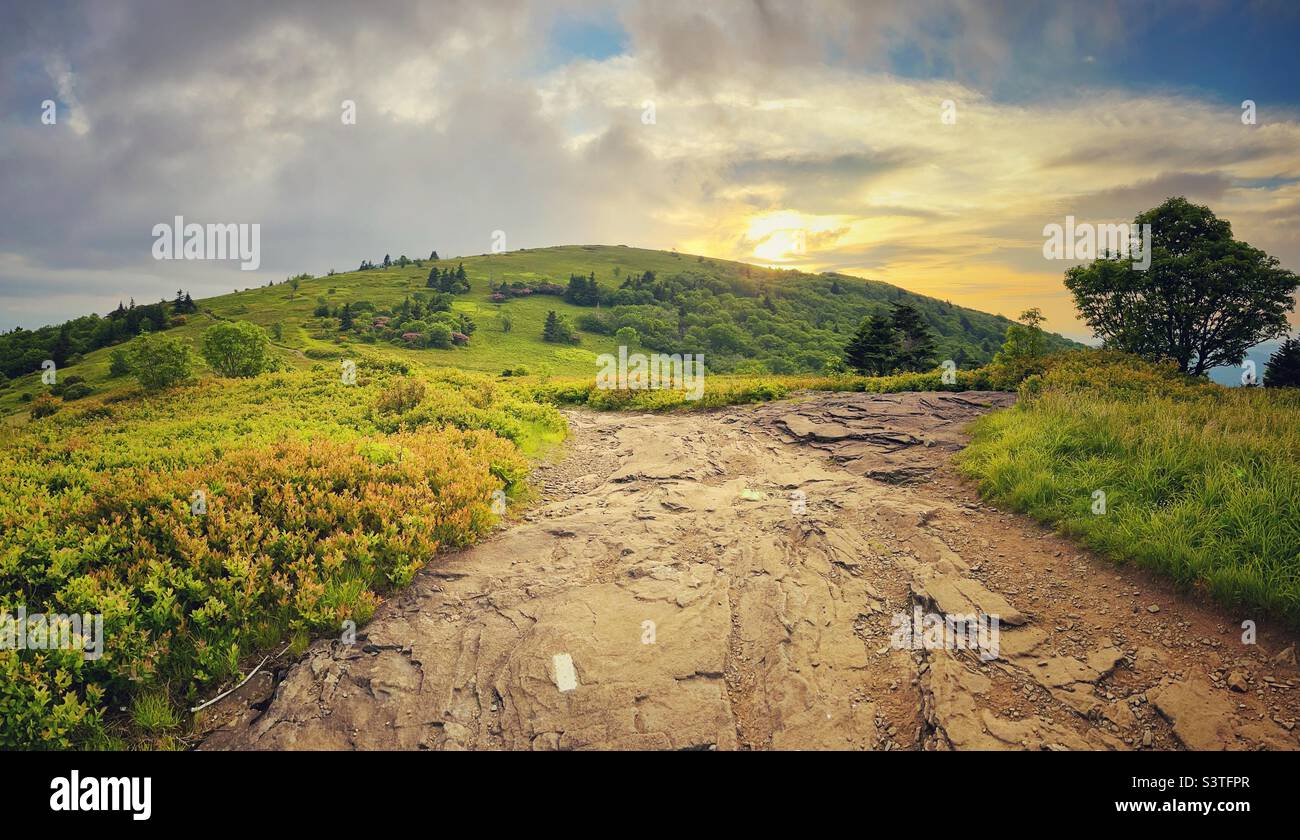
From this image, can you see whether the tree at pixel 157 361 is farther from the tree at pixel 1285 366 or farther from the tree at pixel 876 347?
the tree at pixel 1285 366

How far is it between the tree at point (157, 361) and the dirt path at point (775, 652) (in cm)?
2319

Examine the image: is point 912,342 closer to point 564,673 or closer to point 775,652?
point 775,652

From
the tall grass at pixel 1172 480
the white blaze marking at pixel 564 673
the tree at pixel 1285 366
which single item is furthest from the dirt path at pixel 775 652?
the tree at pixel 1285 366

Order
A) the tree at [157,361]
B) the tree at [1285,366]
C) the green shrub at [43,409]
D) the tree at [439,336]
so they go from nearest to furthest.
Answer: the green shrub at [43,409]
the tree at [157,361]
the tree at [1285,366]
the tree at [439,336]

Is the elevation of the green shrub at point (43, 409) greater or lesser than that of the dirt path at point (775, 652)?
greater

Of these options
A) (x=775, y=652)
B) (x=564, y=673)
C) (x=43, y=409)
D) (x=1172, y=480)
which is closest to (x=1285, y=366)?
(x=1172, y=480)

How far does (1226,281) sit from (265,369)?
184 ft

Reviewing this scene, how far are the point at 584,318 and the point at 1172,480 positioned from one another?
119447 mm

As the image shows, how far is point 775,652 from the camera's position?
17.4 feet

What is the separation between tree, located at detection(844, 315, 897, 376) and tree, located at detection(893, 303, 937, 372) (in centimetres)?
81

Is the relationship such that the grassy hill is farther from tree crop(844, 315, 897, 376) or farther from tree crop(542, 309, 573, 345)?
tree crop(844, 315, 897, 376)

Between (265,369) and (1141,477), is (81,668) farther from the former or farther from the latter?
(265,369)

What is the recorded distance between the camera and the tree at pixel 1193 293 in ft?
95.5

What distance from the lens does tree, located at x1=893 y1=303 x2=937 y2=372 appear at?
39156mm
